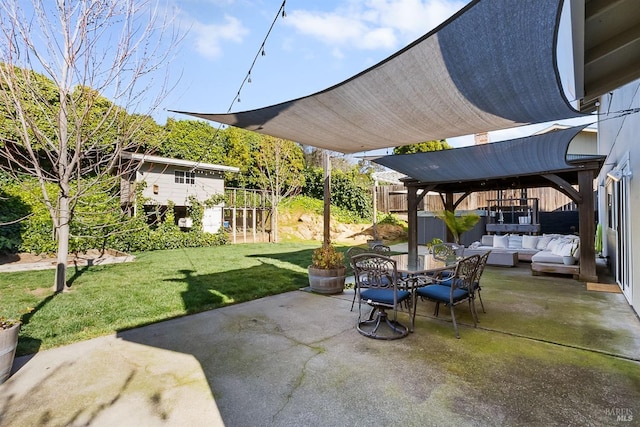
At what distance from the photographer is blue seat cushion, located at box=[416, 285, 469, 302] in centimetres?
361

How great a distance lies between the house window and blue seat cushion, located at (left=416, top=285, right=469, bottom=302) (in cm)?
1256

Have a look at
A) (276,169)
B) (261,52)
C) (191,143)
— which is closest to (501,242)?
(261,52)

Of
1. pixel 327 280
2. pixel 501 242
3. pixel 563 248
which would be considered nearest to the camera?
pixel 327 280

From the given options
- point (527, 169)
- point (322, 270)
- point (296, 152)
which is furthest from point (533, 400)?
point (296, 152)

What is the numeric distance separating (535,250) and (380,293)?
771cm

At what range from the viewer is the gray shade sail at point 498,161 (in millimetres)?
5109

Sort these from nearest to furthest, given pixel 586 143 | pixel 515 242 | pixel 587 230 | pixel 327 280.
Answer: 1. pixel 327 280
2. pixel 587 230
3. pixel 515 242
4. pixel 586 143

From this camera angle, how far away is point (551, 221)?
1273cm

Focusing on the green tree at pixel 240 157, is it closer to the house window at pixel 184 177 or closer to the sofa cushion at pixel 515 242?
the house window at pixel 184 177

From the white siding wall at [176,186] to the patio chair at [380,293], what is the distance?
1076 cm

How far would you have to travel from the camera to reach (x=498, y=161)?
6.08 m

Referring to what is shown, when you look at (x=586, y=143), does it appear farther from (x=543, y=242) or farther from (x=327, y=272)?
(x=327, y=272)

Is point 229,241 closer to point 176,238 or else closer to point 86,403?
point 176,238

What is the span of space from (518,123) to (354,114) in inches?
70.2
